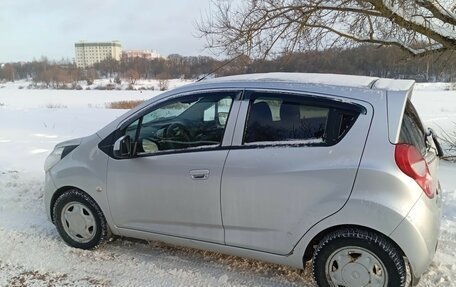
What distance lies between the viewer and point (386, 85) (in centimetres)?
292

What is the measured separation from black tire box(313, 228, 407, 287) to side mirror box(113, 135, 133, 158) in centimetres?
174

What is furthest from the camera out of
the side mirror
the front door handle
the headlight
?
the headlight

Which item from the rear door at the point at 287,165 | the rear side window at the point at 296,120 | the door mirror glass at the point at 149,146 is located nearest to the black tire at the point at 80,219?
the door mirror glass at the point at 149,146

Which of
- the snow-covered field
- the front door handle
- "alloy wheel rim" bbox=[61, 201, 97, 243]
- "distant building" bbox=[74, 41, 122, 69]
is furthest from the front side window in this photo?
"distant building" bbox=[74, 41, 122, 69]

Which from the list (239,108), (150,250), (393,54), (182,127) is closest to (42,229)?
(150,250)

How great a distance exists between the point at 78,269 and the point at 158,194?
98 cm

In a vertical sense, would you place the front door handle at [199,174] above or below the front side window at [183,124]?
below

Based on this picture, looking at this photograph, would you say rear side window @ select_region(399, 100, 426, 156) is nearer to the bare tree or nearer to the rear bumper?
the rear bumper

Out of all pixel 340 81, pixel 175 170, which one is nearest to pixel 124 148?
pixel 175 170

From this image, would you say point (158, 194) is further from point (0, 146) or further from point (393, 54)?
point (393, 54)

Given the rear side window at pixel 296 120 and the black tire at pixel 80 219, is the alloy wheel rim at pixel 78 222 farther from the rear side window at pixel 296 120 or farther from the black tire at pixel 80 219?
the rear side window at pixel 296 120

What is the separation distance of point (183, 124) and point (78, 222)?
1.44 m

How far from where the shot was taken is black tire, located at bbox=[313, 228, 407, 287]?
2600 mm

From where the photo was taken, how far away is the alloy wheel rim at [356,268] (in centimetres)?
266
